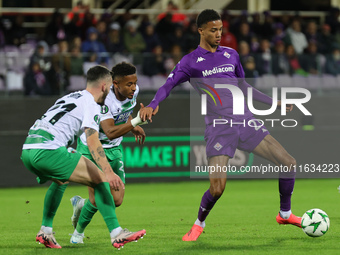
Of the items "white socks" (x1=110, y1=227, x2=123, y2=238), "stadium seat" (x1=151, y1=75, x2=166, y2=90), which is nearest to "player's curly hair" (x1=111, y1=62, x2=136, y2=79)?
"white socks" (x1=110, y1=227, x2=123, y2=238)

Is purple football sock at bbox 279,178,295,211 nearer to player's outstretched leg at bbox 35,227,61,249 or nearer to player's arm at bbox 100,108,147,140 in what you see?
player's arm at bbox 100,108,147,140

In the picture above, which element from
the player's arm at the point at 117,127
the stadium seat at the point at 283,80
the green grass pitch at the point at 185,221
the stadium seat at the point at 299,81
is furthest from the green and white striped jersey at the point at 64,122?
the stadium seat at the point at 299,81

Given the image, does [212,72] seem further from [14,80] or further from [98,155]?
[14,80]

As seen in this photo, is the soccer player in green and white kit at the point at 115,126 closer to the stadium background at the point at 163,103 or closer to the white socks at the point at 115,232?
the white socks at the point at 115,232

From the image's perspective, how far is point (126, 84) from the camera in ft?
24.1

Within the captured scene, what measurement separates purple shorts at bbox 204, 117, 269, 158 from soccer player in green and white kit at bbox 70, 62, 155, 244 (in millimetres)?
850

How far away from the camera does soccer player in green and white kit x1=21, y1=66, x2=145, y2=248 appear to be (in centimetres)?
643

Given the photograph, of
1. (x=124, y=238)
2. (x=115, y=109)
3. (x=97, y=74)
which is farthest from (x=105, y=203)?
(x=115, y=109)

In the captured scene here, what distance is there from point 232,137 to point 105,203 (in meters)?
1.79

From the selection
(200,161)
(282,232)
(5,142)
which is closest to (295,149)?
(200,161)

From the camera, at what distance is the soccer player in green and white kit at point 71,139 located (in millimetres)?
6434

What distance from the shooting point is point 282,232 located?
8016 millimetres

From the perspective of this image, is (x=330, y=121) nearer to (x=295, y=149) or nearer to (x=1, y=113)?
(x=295, y=149)

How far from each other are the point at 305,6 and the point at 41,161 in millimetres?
19312
